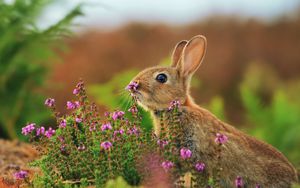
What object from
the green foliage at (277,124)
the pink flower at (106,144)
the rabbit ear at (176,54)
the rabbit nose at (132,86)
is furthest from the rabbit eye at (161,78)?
the green foliage at (277,124)

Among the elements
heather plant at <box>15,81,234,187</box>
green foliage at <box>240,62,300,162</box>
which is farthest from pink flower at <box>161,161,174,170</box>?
green foliage at <box>240,62,300,162</box>

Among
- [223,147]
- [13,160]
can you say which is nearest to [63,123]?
[223,147]

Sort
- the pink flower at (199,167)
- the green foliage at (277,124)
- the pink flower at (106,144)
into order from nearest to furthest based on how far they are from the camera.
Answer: the pink flower at (106,144)
the pink flower at (199,167)
the green foliage at (277,124)

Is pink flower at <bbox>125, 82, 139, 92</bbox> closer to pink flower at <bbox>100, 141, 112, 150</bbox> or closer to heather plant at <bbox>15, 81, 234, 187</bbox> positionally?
heather plant at <bbox>15, 81, 234, 187</bbox>

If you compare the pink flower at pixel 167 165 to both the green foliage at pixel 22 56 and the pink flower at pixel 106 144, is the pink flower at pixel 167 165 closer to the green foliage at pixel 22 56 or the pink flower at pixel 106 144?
the pink flower at pixel 106 144

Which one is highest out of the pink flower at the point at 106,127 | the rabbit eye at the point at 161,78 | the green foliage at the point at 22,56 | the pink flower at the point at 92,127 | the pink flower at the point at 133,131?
the green foliage at the point at 22,56

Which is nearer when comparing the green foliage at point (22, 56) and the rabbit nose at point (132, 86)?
the rabbit nose at point (132, 86)

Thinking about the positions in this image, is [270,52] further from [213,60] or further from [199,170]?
[199,170]

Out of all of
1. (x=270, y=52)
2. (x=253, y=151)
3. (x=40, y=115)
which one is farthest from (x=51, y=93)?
(x=253, y=151)
